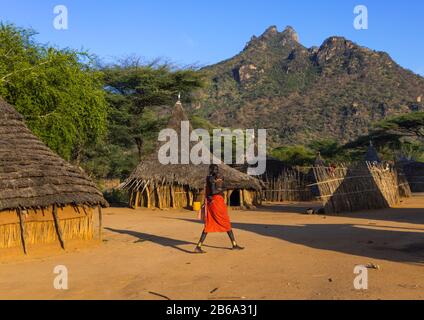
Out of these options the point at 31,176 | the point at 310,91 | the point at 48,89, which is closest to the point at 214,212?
the point at 31,176

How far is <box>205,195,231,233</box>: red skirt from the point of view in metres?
8.86

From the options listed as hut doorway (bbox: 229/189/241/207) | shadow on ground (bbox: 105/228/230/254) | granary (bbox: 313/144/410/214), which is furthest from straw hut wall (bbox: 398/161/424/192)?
shadow on ground (bbox: 105/228/230/254)

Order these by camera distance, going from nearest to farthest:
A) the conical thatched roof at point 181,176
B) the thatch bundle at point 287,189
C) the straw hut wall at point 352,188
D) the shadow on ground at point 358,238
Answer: the shadow on ground at point 358,238 < the straw hut wall at point 352,188 < the conical thatched roof at point 181,176 < the thatch bundle at point 287,189

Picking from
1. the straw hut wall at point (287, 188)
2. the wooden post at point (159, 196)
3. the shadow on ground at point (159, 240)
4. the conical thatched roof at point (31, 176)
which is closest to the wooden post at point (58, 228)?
the conical thatched roof at point (31, 176)

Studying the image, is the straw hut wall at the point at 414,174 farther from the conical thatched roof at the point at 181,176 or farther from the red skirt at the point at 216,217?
the red skirt at the point at 216,217

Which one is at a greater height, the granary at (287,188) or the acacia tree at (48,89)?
the acacia tree at (48,89)

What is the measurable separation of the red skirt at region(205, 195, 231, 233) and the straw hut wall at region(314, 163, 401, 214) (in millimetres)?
8067

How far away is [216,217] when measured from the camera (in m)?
8.86

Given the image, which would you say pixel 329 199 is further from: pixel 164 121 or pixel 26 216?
pixel 164 121

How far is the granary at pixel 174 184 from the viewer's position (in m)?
20.6

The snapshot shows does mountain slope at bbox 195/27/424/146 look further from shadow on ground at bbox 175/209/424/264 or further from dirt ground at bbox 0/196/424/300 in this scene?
dirt ground at bbox 0/196/424/300

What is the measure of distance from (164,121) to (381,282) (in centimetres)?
2366

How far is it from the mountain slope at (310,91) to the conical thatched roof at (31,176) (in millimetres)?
36041

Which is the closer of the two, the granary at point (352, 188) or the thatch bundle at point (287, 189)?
the granary at point (352, 188)
